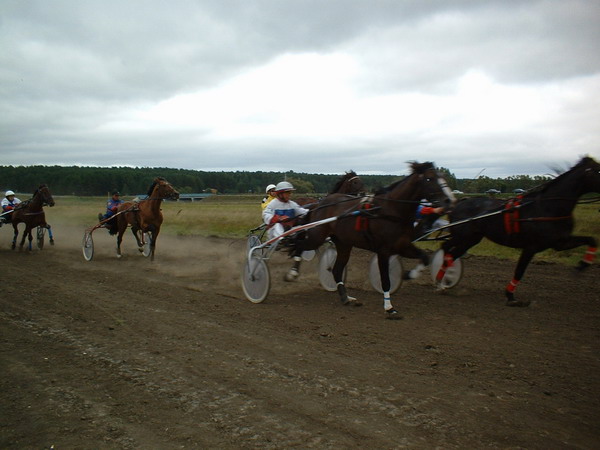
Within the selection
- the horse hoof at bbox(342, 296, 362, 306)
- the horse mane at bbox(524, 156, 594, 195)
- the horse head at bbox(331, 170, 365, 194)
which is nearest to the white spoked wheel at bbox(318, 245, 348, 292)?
the horse hoof at bbox(342, 296, 362, 306)

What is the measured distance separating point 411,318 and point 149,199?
31.9 ft

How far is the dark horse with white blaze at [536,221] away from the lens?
24.6 ft

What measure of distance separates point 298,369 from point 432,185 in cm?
359

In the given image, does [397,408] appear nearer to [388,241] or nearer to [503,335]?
[503,335]

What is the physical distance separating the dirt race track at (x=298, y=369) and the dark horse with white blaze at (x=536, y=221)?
3.04 feet

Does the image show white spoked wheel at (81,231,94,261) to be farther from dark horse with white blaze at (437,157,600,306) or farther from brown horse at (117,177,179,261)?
dark horse with white blaze at (437,157,600,306)

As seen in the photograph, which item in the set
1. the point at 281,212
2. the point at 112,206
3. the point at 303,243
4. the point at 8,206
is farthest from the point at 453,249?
the point at 8,206

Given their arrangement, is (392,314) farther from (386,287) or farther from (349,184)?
(349,184)

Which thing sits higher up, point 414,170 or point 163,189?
point 414,170

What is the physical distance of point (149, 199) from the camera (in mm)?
14320

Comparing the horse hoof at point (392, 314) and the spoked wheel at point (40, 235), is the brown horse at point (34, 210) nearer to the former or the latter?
the spoked wheel at point (40, 235)

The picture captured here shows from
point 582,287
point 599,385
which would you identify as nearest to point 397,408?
point 599,385

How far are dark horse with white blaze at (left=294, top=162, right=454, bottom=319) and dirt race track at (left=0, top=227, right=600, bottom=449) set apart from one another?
80 centimetres

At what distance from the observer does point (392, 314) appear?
7180mm
